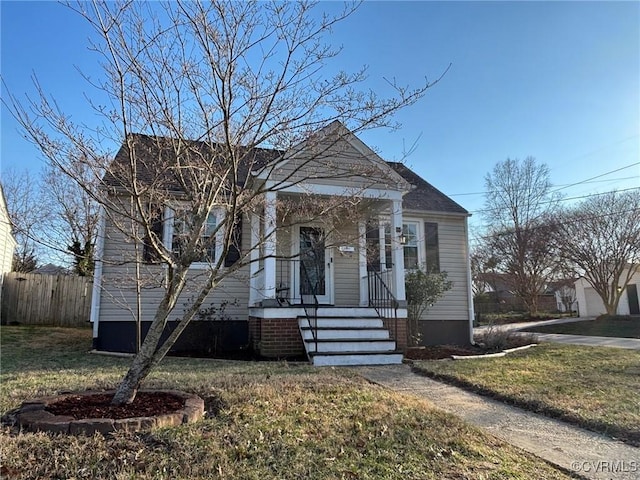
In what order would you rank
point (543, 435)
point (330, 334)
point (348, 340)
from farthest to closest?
1. point (330, 334)
2. point (348, 340)
3. point (543, 435)

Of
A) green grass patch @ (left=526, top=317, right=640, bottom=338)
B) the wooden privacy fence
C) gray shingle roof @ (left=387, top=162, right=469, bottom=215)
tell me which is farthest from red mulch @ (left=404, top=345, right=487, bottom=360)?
the wooden privacy fence

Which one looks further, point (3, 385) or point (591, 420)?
point (3, 385)

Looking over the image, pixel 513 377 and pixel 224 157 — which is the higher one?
pixel 224 157

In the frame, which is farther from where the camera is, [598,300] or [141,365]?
[598,300]

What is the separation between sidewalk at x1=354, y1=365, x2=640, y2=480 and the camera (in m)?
3.03

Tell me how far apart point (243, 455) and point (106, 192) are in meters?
3.11

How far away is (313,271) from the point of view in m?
10.3

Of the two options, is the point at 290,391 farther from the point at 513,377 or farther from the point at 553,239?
the point at 553,239

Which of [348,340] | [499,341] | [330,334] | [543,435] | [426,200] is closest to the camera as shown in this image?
[543,435]

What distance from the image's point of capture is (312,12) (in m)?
3.94

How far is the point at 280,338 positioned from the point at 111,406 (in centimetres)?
452

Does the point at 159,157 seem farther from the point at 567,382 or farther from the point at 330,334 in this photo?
the point at 567,382

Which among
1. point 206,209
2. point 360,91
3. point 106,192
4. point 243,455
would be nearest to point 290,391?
point 243,455

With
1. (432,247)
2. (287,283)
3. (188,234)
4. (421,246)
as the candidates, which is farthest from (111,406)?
(432,247)
